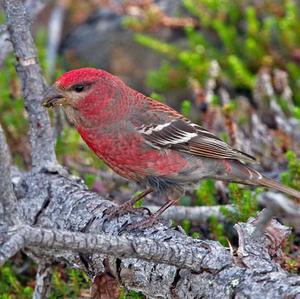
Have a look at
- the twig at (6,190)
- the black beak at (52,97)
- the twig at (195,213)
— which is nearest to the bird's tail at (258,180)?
the twig at (195,213)

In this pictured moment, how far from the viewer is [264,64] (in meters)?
7.61

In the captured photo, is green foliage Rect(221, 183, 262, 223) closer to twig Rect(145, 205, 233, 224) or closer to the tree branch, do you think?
twig Rect(145, 205, 233, 224)

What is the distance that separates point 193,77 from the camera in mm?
7613

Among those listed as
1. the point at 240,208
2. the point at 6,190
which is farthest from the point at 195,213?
the point at 6,190

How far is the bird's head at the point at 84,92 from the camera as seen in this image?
15.2 feet

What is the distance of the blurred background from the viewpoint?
5.34 metres

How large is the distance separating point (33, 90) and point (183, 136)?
1173 millimetres

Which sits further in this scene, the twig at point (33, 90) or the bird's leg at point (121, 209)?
the twig at point (33, 90)

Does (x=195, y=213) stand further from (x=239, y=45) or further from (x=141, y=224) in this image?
(x=239, y=45)

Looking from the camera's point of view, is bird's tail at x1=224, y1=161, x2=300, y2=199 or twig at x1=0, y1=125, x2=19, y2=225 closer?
twig at x1=0, y1=125, x2=19, y2=225

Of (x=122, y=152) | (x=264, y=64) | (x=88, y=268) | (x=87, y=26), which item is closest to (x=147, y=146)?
(x=122, y=152)

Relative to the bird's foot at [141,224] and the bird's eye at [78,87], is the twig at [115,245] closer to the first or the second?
the bird's foot at [141,224]

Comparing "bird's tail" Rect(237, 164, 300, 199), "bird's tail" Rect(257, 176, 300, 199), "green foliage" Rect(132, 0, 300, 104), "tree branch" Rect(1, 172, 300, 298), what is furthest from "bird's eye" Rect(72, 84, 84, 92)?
"green foliage" Rect(132, 0, 300, 104)

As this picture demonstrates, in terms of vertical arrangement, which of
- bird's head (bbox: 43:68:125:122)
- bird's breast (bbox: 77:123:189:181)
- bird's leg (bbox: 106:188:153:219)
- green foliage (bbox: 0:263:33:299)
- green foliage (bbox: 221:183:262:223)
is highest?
bird's head (bbox: 43:68:125:122)
